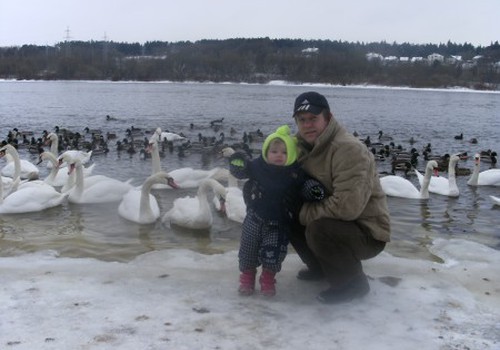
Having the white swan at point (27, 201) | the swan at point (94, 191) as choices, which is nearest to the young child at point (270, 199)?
the white swan at point (27, 201)

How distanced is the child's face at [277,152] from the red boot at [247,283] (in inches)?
33.7

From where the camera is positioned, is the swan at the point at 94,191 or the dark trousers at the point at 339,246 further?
the swan at the point at 94,191

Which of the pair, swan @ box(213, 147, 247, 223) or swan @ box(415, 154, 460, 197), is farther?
swan @ box(415, 154, 460, 197)

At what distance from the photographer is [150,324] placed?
364cm

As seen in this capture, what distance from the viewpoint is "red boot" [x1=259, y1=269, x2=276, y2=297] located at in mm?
4184

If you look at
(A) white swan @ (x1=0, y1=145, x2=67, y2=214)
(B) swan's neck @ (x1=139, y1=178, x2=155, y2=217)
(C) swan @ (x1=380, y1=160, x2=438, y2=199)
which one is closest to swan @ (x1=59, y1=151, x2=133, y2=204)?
(A) white swan @ (x1=0, y1=145, x2=67, y2=214)

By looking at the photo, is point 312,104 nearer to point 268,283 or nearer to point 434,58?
point 268,283

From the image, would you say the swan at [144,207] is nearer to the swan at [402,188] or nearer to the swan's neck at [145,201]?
the swan's neck at [145,201]

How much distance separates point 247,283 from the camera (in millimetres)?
4211

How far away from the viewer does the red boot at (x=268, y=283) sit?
4.18m

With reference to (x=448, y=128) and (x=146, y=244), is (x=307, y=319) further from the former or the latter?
(x=448, y=128)

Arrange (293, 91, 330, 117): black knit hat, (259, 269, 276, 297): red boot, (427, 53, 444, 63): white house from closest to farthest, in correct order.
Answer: (293, 91, 330, 117): black knit hat < (259, 269, 276, 297): red boot < (427, 53, 444, 63): white house

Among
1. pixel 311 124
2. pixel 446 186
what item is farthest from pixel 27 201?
pixel 446 186

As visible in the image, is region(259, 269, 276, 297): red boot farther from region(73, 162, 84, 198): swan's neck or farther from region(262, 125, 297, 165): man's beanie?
region(73, 162, 84, 198): swan's neck
